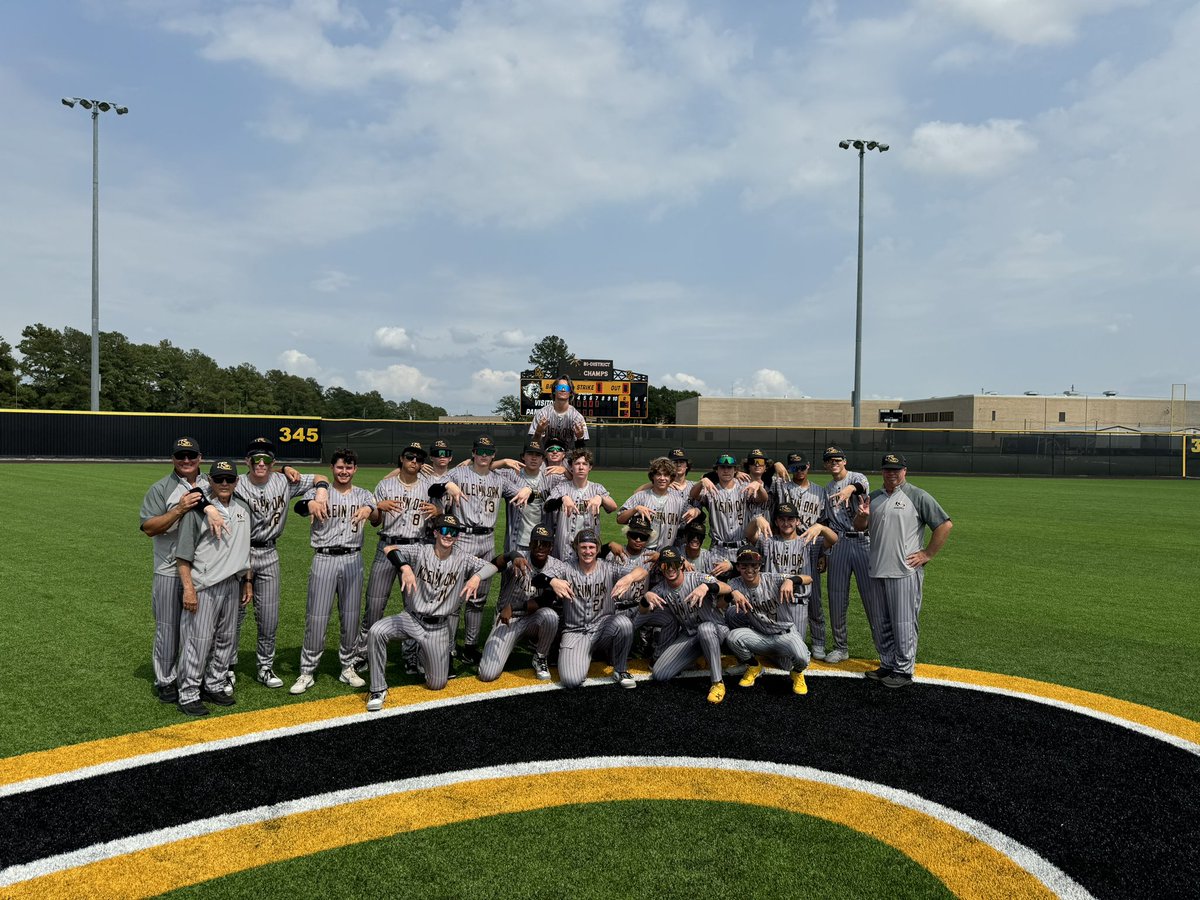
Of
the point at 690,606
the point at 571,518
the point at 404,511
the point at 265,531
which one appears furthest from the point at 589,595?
the point at 265,531

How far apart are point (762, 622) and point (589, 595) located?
4.57 ft

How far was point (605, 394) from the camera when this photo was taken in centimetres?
3378

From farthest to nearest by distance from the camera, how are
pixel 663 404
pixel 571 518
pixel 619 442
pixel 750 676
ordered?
pixel 663 404, pixel 619 442, pixel 571 518, pixel 750 676

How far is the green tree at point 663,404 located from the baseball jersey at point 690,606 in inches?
3706

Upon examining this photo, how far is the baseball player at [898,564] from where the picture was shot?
5902 millimetres

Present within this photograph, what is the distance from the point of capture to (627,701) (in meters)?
5.50

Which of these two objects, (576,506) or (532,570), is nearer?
(532,570)

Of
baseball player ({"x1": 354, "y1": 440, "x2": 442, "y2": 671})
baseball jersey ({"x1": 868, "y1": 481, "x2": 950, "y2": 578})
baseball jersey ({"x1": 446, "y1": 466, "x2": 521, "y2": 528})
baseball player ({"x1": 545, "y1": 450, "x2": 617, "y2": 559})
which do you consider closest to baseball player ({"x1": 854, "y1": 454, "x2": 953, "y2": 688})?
baseball jersey ({"x1": 868, "y1": 481, "x2": 950, "y2": 578})

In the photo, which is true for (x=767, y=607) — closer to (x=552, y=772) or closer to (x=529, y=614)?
(x=529, y=614)

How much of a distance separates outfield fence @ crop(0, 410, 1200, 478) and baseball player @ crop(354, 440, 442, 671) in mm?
24491

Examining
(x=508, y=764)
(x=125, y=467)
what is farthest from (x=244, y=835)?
(x=125, y=467)

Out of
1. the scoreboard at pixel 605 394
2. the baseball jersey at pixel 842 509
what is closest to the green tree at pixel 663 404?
the scoreboard at pixel 605 394

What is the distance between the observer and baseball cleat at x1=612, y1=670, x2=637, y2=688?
5766 mm

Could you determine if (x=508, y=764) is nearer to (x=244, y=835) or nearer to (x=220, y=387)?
(x=244, y=835)
